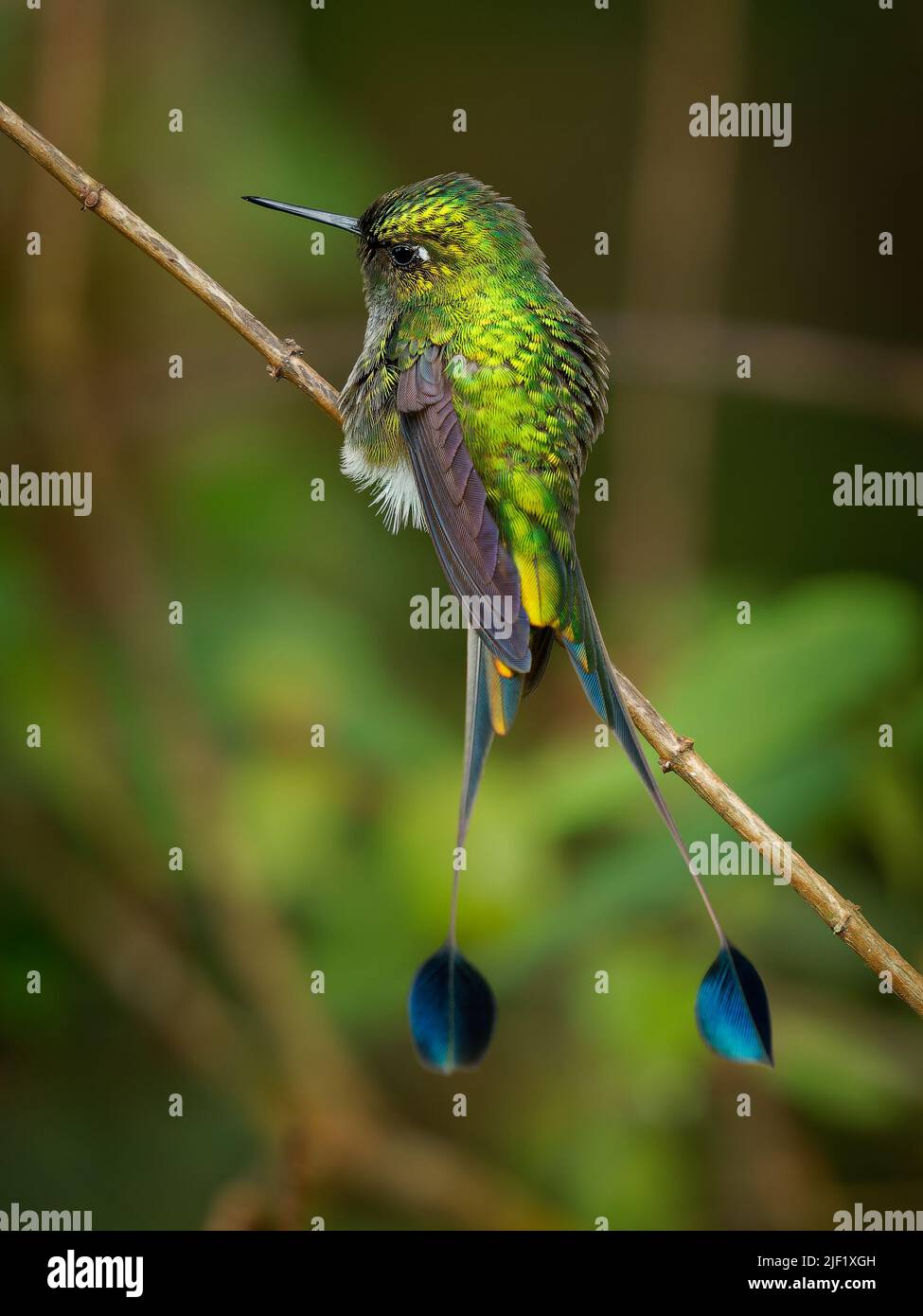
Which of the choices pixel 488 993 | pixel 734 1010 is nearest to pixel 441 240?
pixel 488 993

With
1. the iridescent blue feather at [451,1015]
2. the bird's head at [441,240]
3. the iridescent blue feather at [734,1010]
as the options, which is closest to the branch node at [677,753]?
the iridescent blue feather at [734,1010]

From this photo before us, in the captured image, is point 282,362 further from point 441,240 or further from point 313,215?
point 441,240

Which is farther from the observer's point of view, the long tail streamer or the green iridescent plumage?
the green iridescent plumage

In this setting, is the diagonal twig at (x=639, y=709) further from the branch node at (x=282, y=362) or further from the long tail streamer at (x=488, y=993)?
the long tail streamer at (x=488, y=993)

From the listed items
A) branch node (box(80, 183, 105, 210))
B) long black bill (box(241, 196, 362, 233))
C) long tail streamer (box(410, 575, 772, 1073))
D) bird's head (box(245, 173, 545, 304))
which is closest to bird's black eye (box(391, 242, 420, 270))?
bird's head (box(245, 173, 545, 304))

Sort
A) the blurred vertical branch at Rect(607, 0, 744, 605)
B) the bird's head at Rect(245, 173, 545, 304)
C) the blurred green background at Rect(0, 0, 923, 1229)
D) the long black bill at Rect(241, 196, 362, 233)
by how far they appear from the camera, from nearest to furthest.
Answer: the long black bill at Rect(241, 196, 362, 233) → the bird's head at Rect(245, 173, 545, 304) → the blurred green background at Rect(0, 0, 923, 1229) → the blurred vertical branch at Rect(607, 0, 744, 605)

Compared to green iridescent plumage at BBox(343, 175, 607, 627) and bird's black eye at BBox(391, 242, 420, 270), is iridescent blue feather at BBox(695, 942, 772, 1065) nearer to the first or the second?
green iridescent plumage at BBox(343, 175, 607, 627)

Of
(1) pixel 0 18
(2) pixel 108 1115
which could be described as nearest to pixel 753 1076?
(2) pixel 108 1115

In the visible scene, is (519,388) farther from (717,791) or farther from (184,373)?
(184,373)
